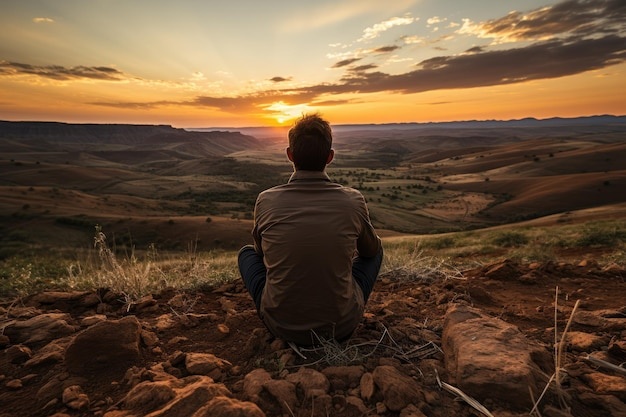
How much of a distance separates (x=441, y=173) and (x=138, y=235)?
74.2m

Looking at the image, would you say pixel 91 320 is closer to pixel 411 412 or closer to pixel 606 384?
pixel 411 412

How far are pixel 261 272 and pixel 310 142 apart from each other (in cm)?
110

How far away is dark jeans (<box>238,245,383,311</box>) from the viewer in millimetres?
2701

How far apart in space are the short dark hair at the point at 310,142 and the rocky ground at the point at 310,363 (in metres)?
1.26

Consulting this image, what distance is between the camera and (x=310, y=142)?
234 centimetres

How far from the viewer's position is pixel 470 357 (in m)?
1.90

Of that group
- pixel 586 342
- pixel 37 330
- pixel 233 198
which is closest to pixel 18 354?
pixel 37 330

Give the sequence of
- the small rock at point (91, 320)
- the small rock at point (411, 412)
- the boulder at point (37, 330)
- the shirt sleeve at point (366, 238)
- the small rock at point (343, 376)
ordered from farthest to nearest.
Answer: the small rock at point (91, 320) < the boulder at point (37, 330) < the shirt sleeve at point (366, 238) < the small rock at point (343, 376) < the small rock at point (411, 412)

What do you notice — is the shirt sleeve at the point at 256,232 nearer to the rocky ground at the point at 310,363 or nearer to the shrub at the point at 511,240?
the rocky ground at the point at 310,363

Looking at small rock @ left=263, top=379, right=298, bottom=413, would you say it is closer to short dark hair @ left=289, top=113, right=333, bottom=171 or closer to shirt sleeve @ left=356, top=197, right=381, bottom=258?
shirt sleeve @ left=356, top=197, right=381, bottom=258

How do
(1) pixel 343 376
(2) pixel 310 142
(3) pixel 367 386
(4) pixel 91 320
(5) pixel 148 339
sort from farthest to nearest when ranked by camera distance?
(4) pixel 91 320 < (5) pixel 148 339 < (2) pixel 310 142 < (1) pixel 343 376 < (3) pixel 367 386

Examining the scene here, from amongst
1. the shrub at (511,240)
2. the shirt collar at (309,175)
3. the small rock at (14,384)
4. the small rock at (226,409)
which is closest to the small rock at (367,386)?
the small rock at (226,409)

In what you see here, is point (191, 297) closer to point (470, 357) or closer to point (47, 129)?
point (470, 357)

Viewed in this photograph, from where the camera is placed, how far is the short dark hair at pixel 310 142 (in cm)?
233
